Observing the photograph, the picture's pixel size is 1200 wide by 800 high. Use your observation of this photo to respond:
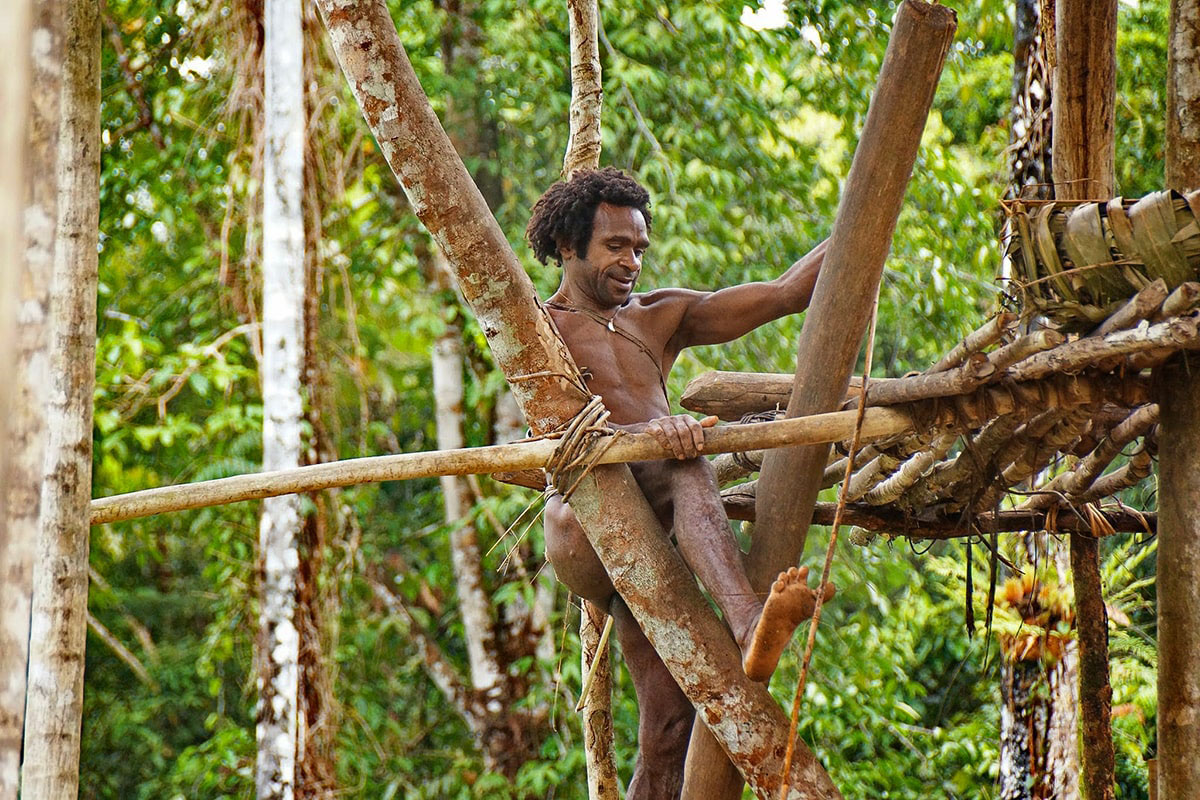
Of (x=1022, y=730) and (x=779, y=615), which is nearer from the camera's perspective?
(x=779, y=615)

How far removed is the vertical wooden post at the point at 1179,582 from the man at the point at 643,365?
0.95 metres

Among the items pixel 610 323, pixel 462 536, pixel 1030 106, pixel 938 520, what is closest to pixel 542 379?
pixel 610 323

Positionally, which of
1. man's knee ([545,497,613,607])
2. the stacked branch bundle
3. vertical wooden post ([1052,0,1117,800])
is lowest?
man's knee ([545,497,613,607])

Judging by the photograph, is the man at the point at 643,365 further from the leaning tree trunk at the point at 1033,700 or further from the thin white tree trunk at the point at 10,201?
the leaning tree trunk at the point at 1033,700

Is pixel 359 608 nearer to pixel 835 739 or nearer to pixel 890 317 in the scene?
pixel 835 739

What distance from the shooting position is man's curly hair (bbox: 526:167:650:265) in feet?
11.6

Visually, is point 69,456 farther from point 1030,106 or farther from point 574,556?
point 1030,106

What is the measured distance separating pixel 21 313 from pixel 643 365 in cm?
188

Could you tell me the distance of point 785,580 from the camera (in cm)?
261

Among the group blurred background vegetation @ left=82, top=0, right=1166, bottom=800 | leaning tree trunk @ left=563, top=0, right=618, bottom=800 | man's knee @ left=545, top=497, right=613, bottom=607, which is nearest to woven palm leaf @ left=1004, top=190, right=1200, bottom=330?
man's knee @ left=545, top=497, right=613, bottom=607

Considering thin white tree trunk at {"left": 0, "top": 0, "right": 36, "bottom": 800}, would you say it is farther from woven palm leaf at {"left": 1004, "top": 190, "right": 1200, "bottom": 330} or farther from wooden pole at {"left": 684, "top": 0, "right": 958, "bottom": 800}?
woven palm leaf at {"left": 1004, "top": 190, "right": 1200, "bottom": 330}

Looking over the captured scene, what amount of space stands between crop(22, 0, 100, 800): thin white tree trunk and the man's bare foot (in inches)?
60.7

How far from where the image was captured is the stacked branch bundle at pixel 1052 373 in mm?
2641

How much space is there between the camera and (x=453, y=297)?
731 centimetres
